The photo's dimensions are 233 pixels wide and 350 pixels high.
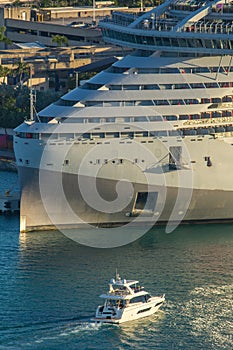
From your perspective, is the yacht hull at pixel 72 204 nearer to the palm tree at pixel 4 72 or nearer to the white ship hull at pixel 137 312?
the white ship hull at pixel 137 312

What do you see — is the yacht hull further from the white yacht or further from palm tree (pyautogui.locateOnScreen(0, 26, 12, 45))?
palm tree (pyautogui.locateOnScreen(0, 26, 12, 45))

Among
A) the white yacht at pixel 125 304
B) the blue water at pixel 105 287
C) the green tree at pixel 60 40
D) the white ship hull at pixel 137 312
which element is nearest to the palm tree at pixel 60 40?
the green tree at pixel 60 40

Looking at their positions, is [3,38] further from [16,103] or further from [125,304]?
[125,304]

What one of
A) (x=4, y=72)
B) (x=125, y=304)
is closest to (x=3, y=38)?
(x=4, y=72)

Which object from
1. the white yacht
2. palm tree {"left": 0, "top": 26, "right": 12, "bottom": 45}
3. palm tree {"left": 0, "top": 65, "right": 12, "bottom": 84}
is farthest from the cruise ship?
palm tree {"left": 0, "top": 26, "right": 12, "bottom": 45}

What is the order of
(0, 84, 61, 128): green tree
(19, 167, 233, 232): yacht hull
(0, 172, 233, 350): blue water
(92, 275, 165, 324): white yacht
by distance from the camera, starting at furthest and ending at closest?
(0, 84, 61, 128): green tree
(19, 167, 233, 232): yacht hull
(92, 275, 165, 324): white yacht
(0, 172, 233, 350): blue water

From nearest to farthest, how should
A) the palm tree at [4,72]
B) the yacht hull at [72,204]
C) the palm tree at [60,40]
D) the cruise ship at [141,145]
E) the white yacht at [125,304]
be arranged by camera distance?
the white yacht at [125,304]
the cruise ship at [141,145]
the yacht hull at [72,204]
the palm tree at [4,72]
the palm tree at [60,40]
